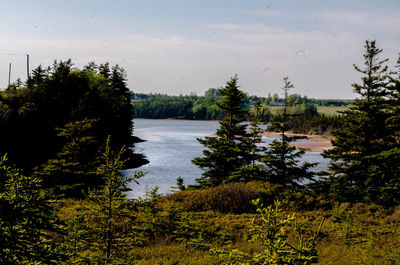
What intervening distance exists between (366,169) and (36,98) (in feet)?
131

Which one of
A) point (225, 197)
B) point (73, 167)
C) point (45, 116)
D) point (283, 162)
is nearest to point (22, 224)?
point (73, 167)

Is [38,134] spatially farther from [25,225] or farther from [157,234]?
[25,225]

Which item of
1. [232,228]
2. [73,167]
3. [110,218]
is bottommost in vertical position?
[232,228]

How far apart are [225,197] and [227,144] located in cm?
616

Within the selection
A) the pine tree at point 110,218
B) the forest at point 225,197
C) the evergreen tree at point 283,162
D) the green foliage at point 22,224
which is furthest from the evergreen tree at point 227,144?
the green foliage at point 22,224

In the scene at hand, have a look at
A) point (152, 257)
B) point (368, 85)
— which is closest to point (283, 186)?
point (368, 85)

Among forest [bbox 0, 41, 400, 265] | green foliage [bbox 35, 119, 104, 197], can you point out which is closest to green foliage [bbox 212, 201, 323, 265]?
forest [bbox 0, 41, 400, 265]

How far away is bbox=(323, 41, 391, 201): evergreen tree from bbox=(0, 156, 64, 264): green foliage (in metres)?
21.8

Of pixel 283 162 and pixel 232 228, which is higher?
pixel 283 162

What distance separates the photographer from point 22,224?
11.8 ft

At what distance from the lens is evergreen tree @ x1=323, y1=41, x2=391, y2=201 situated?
21266 millimetres

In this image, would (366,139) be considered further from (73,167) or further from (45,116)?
(45,116)

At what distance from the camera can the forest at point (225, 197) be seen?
432cm

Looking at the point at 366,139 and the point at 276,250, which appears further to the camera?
the point at 366,139
